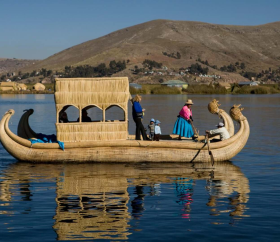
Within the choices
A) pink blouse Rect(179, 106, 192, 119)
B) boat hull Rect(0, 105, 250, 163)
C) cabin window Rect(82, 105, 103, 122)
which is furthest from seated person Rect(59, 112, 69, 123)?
pink blouse Rect(179, 106, 192, 119)

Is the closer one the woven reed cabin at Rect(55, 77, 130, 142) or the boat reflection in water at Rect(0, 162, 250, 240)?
the boat reflection in water at Rect(0, 162, 250, 240)

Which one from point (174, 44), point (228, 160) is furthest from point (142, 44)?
point (228, 160)

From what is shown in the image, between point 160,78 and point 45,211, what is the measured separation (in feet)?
434

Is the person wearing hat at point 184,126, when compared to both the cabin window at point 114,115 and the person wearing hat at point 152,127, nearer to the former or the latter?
the person wearing hat at point 152,127

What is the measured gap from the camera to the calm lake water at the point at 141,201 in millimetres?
9000

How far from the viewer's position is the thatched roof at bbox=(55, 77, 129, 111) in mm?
15539

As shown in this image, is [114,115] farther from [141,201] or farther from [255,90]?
[255,90]

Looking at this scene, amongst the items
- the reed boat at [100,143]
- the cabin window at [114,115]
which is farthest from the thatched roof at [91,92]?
the cabin window at [114,115]

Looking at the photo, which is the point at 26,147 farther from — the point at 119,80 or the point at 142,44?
the point at 142,44

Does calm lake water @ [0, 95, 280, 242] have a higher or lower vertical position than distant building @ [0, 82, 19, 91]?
lower

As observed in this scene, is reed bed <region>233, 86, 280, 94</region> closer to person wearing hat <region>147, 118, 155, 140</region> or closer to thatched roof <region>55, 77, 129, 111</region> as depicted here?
person wearing hat <region>147, 118, 155, 140</region>

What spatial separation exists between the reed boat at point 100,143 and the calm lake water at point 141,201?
11.7 inches

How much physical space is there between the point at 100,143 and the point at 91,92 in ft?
5.03

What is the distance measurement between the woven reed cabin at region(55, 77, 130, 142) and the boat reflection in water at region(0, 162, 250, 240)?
3.00ft
